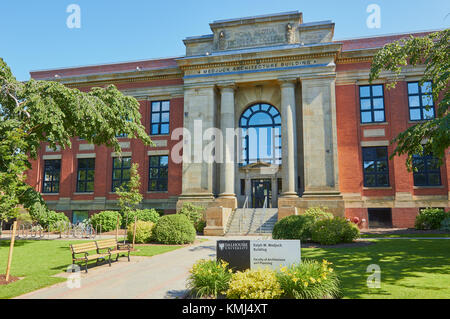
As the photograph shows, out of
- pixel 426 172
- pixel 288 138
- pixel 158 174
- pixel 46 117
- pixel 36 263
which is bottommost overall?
pixel 36 263

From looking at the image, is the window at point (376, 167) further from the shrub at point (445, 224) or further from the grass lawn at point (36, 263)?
the grass lawn at point (36, 263)

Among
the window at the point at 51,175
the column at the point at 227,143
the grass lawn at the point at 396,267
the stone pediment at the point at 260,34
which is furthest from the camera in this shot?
the window at the point at 51,175

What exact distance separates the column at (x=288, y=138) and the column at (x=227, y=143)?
3904mm

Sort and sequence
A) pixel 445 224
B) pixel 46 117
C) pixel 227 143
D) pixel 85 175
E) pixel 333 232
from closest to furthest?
1. pixel 333 232
2. pixel 46 117
3. pixel 445 224
4. pixel 227 143
5. pixel 85 175

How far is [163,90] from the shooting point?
29.1 m

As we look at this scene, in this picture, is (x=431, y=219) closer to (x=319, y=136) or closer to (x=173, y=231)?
→ (x=319, y=136)

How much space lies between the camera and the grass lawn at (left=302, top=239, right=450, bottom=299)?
7.10 metres

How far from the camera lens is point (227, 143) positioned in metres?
26.1

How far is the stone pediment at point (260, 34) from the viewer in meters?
25.7

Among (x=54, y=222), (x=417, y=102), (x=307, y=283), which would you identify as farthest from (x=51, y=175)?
(x=417, y=102)

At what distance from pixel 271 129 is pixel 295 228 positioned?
1368cm

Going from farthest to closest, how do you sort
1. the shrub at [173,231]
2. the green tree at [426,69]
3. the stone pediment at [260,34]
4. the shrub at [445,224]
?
1. the stone pediment at [260,34]
2. the shrub at [445,224]
3. the shrub at [173,231]
4. the green tree at [426,69]

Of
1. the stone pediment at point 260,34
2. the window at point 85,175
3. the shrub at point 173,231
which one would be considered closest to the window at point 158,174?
the window at point 85,175

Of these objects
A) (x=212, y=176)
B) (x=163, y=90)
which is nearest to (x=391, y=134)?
(x=212, y=176)
